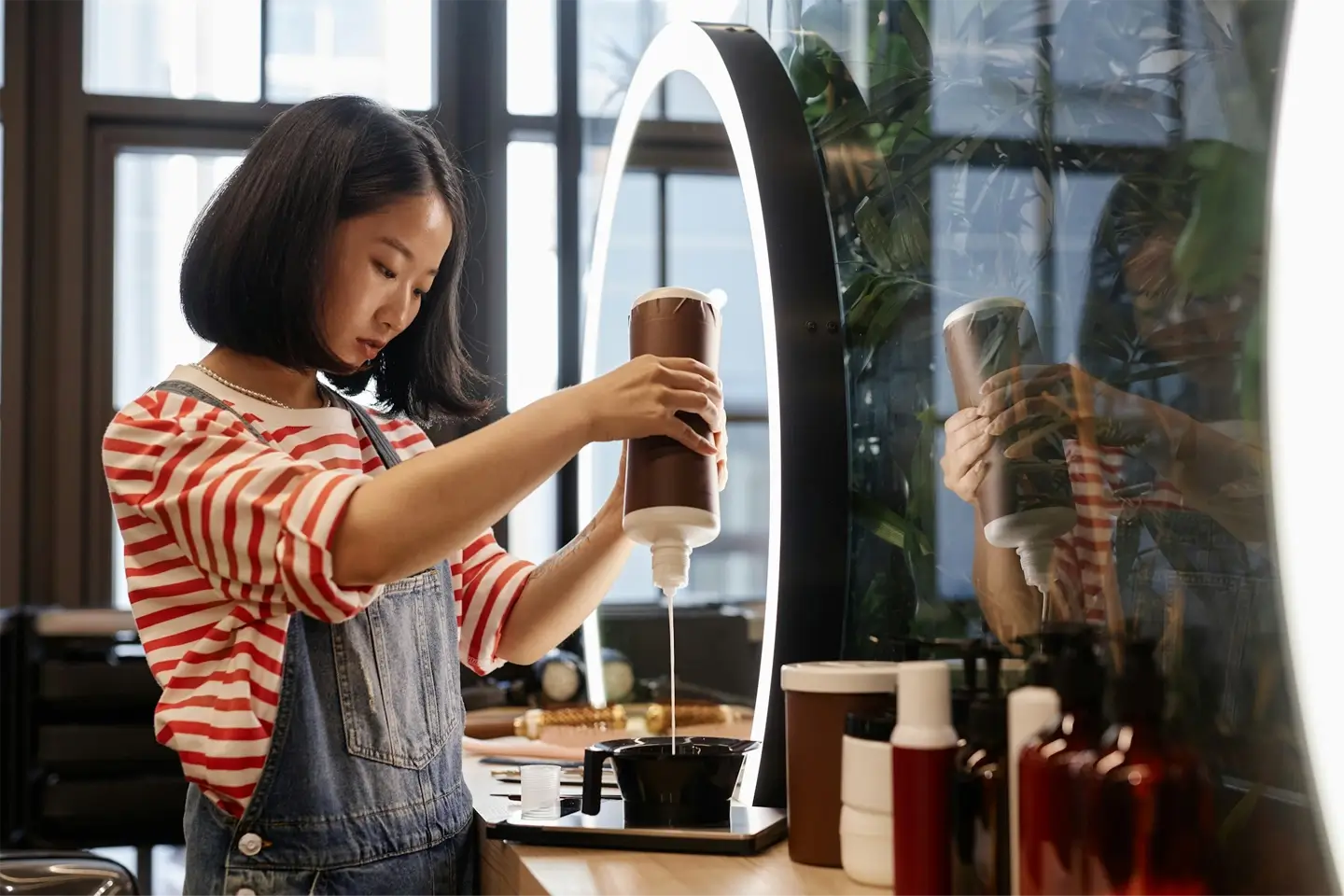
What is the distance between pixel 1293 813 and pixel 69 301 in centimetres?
339

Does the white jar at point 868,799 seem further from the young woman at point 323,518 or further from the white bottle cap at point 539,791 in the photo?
the white bottle cap at point 539,791

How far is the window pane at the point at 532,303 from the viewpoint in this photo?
3.30m

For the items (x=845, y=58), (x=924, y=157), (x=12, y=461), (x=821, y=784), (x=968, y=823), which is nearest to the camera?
(x=968, y=823)

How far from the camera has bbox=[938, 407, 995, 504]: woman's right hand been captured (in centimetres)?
104

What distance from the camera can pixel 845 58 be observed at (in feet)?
4.43

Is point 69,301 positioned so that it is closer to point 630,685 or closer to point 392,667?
point 630,685

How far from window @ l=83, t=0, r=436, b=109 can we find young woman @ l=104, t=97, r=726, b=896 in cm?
249

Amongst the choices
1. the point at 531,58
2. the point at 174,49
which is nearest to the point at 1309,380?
Result: the point at 531,58

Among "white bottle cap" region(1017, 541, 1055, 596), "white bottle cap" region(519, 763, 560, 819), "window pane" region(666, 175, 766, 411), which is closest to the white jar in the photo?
"white bottle cap" region(1017, 541, 1055, 596)

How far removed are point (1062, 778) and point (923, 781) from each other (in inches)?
5.4

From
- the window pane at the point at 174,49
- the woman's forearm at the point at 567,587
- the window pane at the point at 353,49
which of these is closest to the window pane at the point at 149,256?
the window pane at the point at 174,49

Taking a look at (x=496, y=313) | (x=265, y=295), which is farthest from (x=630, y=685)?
(x=496, y=313)

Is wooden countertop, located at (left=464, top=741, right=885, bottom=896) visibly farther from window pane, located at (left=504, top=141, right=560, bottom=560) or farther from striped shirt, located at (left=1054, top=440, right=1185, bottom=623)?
window pane, located at (left=504, top=141, right=560, bottom=560)

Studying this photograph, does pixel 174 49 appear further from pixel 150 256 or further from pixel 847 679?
pixel 847 679
